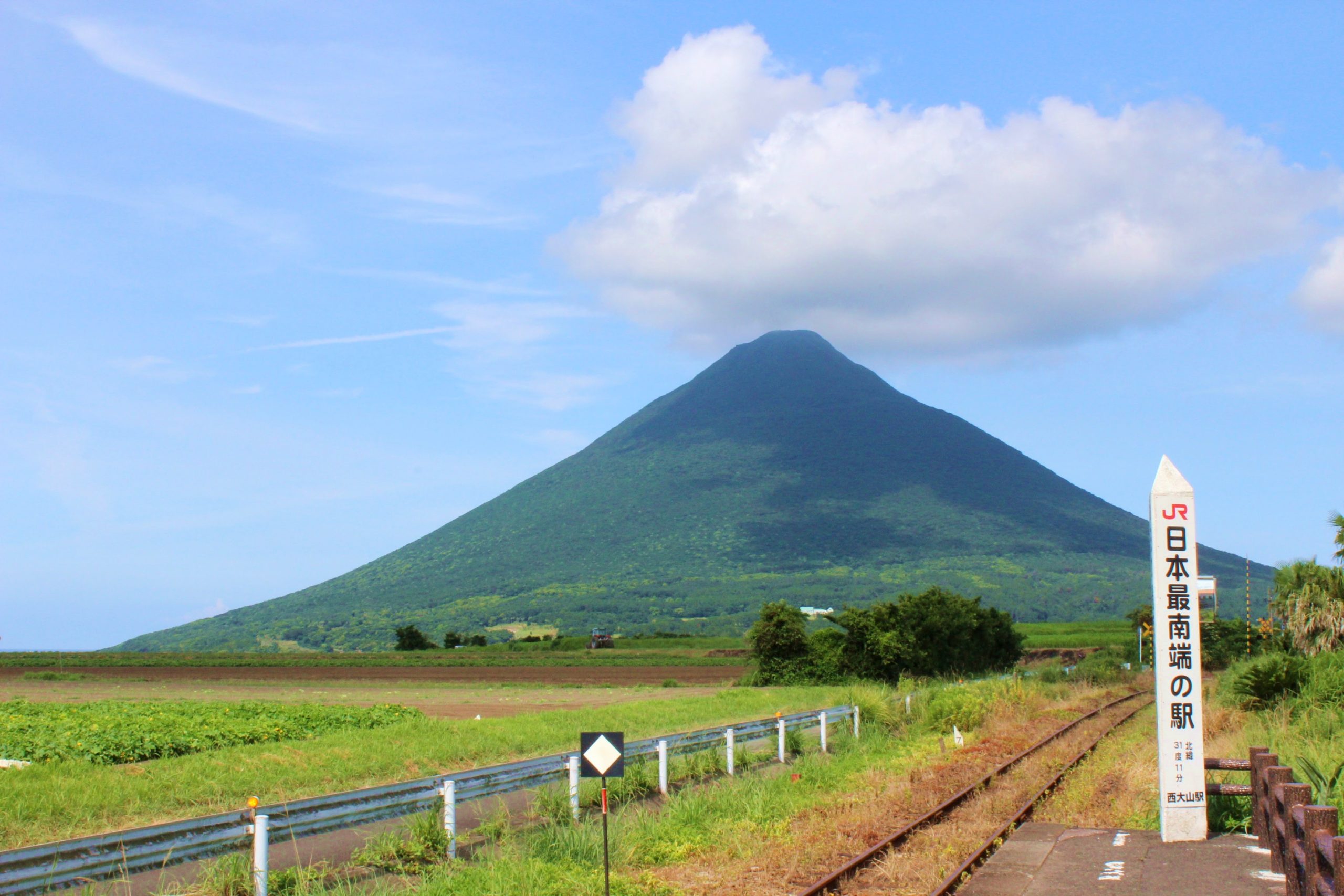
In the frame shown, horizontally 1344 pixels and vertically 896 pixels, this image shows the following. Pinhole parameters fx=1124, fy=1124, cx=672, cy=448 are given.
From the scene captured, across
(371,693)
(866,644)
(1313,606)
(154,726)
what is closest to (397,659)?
(371,693)

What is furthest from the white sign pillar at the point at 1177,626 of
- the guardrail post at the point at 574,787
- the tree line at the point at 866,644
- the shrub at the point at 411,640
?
the shrub at the point at 411,640

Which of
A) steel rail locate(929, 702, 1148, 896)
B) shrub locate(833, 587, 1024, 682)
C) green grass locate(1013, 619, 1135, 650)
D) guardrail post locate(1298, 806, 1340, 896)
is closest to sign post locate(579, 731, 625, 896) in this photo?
steel rail locate(929, 702, 1148, 896)

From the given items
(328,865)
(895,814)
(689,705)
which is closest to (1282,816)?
(895,814)

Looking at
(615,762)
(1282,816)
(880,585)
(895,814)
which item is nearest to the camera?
(1282,816)

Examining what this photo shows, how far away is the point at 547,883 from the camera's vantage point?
1062 centimetres

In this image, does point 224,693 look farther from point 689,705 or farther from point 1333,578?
point 1333,578

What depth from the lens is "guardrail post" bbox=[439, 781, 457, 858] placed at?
40.0 ft

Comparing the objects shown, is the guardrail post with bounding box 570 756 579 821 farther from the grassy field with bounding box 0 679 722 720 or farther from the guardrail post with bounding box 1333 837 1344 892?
the grassy field with bounding box 0 679 722 720

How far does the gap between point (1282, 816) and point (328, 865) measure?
30.7ft

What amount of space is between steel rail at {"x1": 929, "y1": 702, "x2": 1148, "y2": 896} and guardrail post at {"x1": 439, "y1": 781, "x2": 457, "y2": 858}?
512cm

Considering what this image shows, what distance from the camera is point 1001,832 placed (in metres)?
13.4

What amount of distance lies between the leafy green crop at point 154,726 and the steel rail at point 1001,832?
14.7 meters

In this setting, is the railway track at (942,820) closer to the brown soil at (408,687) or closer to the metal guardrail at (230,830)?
the metal guardrail at (230,830)

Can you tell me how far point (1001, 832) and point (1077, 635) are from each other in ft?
297
